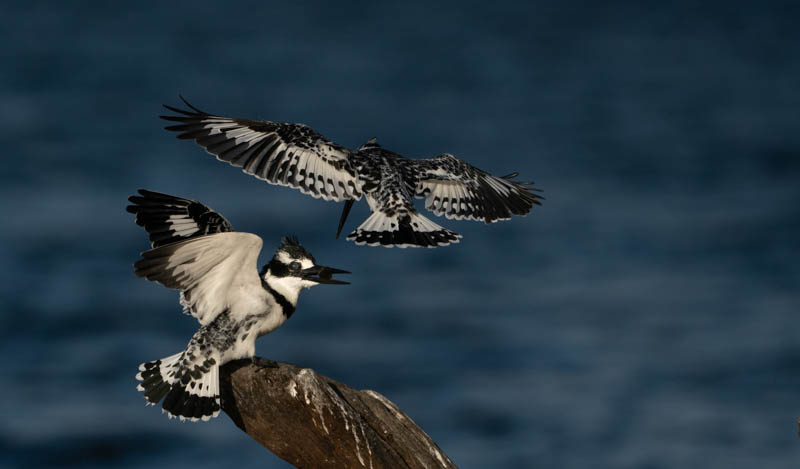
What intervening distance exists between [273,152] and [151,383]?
11.3 feet

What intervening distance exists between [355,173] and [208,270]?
3.29 meters

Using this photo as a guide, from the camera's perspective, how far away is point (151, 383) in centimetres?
682

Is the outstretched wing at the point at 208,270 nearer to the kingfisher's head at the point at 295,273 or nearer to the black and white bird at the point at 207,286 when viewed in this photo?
the black and white bird at the point at 207,286

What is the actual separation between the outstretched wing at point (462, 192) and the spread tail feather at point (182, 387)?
4.19m

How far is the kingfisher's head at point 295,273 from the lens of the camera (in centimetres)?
711

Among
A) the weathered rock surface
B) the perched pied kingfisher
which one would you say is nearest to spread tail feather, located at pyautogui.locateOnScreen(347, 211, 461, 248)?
the perched pied kingfisher

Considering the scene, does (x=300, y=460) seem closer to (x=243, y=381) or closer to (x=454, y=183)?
(x=243, y=381)

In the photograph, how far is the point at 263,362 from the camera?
684cm

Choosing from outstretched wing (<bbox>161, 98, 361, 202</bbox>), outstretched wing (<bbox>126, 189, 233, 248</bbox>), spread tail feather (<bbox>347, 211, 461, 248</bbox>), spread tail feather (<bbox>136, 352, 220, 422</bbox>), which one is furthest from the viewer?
outstretched wing (<bbox>161, 98, 361, 202</bbox>)

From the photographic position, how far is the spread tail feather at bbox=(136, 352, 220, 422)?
6.64 meters

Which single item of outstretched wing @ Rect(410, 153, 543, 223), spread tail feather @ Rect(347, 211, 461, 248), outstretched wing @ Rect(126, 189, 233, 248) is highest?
outstretched wing @ Rect(410, 153, 543, 223)

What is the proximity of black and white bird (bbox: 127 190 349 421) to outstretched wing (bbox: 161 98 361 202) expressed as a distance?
198 centimetres

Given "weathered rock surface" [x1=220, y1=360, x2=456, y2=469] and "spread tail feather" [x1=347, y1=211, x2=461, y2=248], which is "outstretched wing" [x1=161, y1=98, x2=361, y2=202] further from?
"weathered rock surface" [x1=220, y1=360, x2=456, y2=469]

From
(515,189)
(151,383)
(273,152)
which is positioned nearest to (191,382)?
(151,383)
